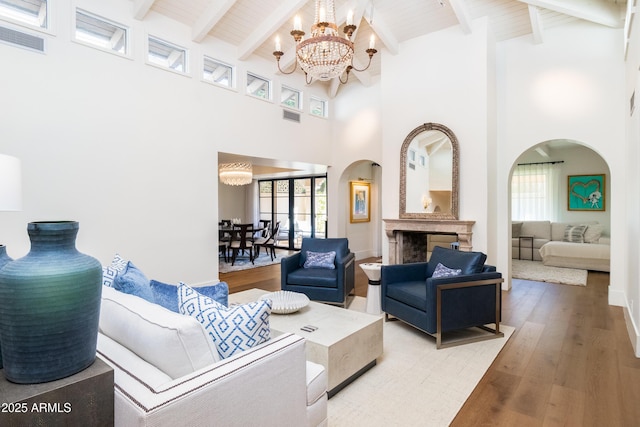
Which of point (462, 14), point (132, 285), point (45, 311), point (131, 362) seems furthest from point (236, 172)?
point (45, 311)

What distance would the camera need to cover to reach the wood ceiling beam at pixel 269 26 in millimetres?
4871

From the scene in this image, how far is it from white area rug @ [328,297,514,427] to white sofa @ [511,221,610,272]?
4.75 metres

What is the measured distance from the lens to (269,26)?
5.20 m

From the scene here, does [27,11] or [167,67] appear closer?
[27,11]

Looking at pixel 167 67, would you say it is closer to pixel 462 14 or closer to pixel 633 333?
pixel 462 14

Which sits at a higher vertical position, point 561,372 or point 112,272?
point 112,272

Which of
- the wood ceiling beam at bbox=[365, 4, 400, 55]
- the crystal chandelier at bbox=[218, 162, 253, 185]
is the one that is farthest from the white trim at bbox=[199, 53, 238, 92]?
the wood ceiling beam at bbox=[365, 4, 400, 55]

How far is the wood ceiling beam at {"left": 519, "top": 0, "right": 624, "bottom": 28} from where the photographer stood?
425cm

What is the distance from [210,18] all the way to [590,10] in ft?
16.3

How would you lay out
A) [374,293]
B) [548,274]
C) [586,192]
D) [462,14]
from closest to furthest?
1. [374,293]
2. [462,14]
3. [548,274]
4. [586,192]

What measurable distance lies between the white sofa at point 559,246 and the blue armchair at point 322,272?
5164 millimetres

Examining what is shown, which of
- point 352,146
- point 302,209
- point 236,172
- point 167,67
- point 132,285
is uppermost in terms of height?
point 167,67

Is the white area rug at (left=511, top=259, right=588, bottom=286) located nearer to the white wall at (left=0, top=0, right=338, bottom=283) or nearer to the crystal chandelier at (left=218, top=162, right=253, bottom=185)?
the white wall at (left=0, top=0, right=338, bottom=283)

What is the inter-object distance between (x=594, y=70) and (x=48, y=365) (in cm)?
633
